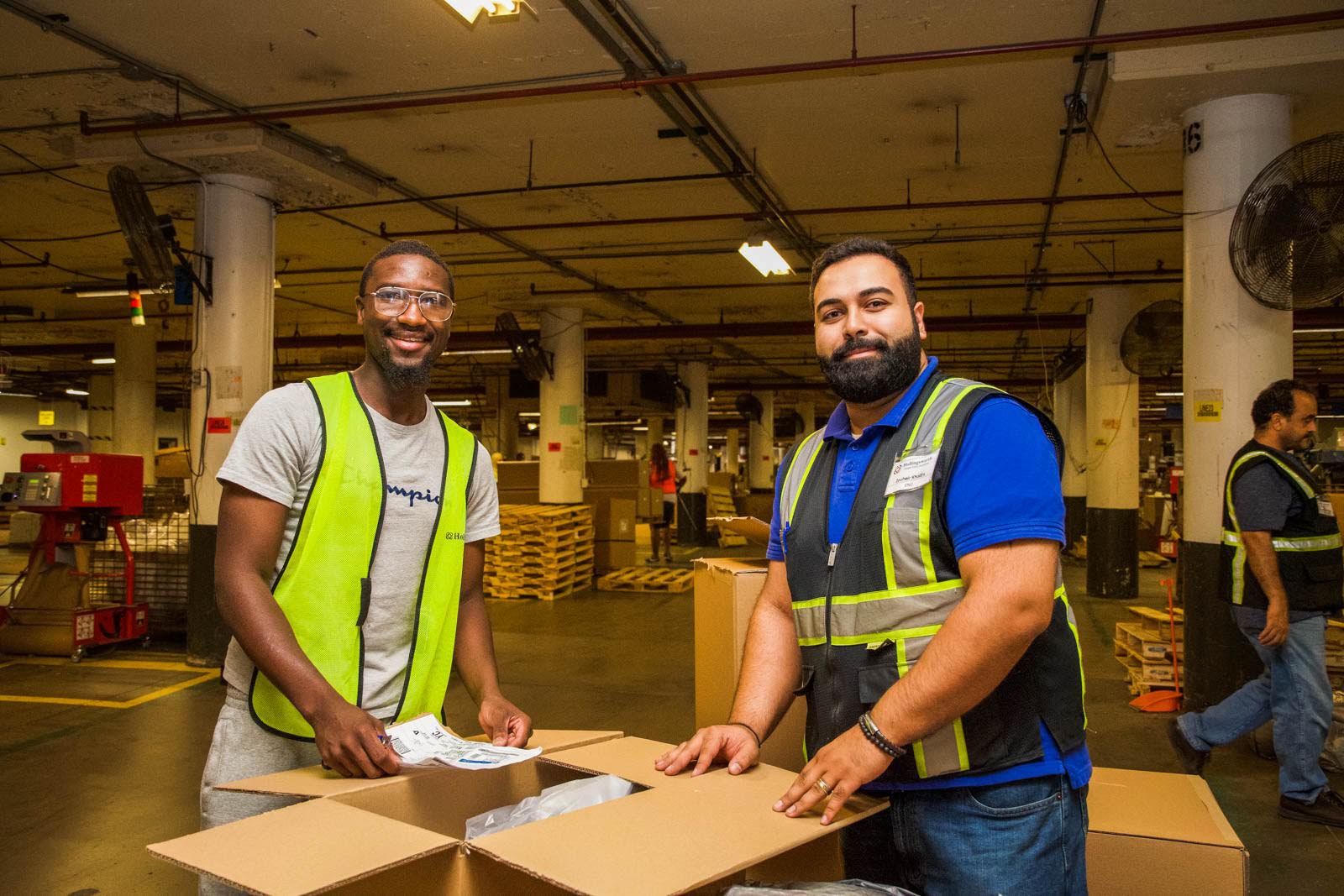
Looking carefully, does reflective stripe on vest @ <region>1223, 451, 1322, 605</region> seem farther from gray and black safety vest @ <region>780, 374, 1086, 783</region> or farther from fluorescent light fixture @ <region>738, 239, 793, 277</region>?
fluorescent light fixture @ <region>738, 239, 793, 277</region>

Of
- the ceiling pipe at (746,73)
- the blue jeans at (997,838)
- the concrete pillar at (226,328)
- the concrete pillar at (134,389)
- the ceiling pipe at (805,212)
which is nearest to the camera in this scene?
the blue jeans at (997,838)

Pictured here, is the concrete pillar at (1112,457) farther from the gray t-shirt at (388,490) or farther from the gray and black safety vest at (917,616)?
the gray t-shirt at (388,490)

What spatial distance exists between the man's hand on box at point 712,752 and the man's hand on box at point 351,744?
0.45 meters

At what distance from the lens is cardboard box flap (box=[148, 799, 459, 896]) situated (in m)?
1.12

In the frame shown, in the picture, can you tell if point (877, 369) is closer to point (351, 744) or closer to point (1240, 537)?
point (351, 744)

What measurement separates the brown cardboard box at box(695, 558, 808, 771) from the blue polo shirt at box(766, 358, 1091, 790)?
4.61 ft

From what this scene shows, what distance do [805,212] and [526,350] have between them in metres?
4.89

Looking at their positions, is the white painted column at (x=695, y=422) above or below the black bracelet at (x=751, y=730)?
above

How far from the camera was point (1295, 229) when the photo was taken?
471 cm

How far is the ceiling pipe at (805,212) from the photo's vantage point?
7.98 m

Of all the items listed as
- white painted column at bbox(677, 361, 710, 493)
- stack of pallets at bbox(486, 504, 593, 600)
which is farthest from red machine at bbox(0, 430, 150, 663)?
white painted column at bbox(677, 361, 710, 493)

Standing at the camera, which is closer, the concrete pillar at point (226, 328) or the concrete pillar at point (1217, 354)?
the concrete pillar at point (1217, 354)

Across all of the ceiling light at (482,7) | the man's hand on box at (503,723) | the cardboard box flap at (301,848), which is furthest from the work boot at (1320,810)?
the ceiling light at (482,7)

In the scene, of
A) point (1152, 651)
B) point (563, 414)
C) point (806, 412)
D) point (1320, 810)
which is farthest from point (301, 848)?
point (806, 412)
